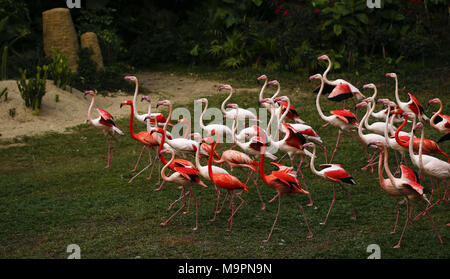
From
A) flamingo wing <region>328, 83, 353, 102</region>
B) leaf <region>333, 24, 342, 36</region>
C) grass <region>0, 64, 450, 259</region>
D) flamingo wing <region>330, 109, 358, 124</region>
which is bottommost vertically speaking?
grass <region>0, 64, 450, 259</region>

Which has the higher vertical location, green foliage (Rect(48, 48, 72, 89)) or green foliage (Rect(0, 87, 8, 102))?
green foliage (Rect(48, 48, 72, 89))

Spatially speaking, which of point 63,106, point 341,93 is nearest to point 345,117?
point 341,93

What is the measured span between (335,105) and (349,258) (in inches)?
251

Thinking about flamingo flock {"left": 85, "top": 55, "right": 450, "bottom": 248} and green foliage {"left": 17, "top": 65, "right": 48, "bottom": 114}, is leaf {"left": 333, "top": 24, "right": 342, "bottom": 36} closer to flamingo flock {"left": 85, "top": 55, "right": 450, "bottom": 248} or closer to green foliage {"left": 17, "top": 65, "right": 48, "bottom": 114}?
flamingo flock {"left": 85, "top": 55, "right": 450, "bottom": 248}

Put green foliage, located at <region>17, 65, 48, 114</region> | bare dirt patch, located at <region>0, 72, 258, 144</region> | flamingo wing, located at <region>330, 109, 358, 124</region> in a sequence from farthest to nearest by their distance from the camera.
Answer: green foliage, located at <region>17, 65, 48, 114</region> < bare dirt patch, located at <region>0, 72, 258, 144</region> < flamingo wing, located at <region>330, 109, 358, 124</region>

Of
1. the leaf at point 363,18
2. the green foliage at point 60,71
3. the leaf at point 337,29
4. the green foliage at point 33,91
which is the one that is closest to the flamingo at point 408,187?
the green foliage at point 33,91

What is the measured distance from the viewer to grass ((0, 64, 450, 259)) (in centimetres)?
549

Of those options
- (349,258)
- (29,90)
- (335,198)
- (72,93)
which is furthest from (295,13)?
(349,258)

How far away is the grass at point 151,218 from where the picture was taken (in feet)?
18.0

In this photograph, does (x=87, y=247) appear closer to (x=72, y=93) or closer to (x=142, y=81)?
(x=72, y=93)

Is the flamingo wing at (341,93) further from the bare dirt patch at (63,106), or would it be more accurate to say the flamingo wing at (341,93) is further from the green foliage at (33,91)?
the green foliage at (33,91)

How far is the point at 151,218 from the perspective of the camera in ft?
21.0

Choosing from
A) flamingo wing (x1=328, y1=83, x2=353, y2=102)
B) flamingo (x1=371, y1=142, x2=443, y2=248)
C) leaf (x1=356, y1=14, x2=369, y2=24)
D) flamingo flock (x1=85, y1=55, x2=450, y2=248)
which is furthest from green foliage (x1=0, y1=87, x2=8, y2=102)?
leaf (x1=356, y1=14, x2=369, y2=24)

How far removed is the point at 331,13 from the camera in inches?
552
